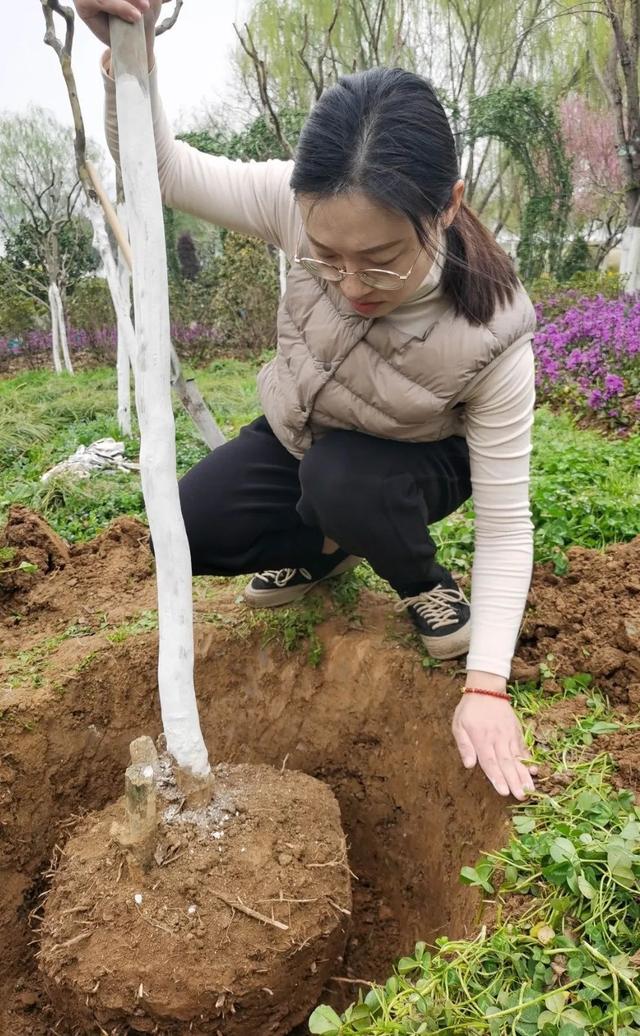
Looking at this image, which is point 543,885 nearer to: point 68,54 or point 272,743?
point 272,743

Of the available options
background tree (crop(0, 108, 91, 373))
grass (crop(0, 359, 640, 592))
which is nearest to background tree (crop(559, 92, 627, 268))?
background tree (crop(0, 108, 91, 373))

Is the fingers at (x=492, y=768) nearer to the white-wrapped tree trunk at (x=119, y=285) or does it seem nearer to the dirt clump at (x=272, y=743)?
the dirt clump at (x=272, y=743)

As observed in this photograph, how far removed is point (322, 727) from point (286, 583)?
0.42m

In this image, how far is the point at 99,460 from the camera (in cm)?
454

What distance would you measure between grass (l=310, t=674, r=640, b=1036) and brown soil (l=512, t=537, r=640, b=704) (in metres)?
0.46

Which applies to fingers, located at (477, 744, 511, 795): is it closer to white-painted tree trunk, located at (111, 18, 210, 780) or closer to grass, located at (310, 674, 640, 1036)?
grass, located at (310, 674, 640, 1036)

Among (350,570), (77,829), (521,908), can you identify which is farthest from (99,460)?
(521,908)

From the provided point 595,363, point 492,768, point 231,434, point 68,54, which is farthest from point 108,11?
point 595,363

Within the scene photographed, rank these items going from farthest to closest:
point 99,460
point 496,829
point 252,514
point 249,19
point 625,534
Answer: point 249,19 → point 99,460 → point 625,534 → point 252,514 → point 496,829

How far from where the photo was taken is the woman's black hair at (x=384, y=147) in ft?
4.04

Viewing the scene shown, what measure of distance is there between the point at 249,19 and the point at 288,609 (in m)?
15.6

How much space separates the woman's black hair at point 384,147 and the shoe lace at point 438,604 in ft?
3.36

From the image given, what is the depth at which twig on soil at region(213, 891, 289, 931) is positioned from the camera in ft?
5.08

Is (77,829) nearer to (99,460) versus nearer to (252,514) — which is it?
(252,514)
